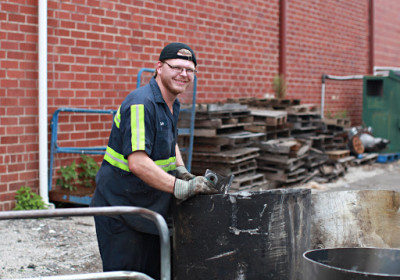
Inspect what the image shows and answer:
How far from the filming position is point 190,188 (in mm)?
3264

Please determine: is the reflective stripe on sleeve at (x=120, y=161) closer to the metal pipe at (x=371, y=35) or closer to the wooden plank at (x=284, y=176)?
the wooden plank at (x=284, y=176)

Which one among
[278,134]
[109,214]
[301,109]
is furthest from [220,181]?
[301,109]

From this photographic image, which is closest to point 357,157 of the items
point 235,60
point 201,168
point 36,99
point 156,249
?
point 235,60

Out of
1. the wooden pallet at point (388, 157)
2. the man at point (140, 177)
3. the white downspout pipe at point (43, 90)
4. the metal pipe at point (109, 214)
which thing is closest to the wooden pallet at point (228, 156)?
the white downspout pipe at point (43, 90)

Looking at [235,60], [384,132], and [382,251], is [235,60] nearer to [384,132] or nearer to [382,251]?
[384,132]

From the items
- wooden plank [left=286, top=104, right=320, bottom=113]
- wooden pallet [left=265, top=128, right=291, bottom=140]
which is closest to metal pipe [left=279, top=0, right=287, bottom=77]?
wooden plank [left=286, top=104, right=320, bottom=113]

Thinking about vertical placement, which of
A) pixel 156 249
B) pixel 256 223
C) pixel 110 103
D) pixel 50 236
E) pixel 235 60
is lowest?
→ pixel 50 236

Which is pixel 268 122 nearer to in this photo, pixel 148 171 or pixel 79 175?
pixel 79 175

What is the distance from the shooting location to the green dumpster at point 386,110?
38.7ft

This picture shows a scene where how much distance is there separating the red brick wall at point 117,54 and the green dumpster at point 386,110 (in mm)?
1316

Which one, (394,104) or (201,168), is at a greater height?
(394,104)

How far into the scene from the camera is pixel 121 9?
7.21 meters

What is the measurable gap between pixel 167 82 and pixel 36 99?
316cm

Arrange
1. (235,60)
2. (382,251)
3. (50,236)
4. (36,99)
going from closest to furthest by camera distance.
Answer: (382,251)
(50,236)
(36,99)
(235,60)
